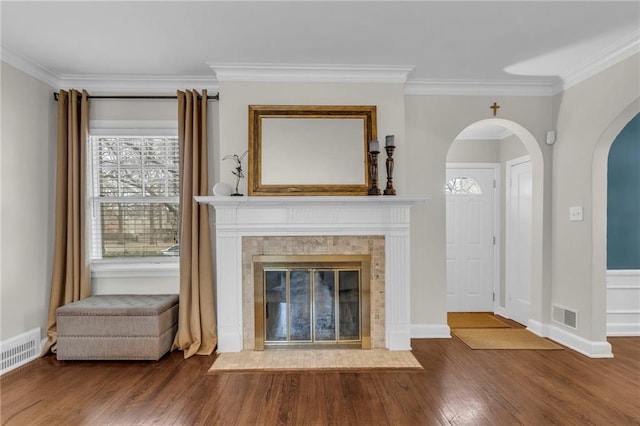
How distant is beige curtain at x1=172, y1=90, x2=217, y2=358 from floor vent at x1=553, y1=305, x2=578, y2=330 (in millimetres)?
3385

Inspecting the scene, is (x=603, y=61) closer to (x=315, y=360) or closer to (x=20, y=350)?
(x=315, y=360)

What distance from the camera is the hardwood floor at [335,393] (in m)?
2.16

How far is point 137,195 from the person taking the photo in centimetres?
356

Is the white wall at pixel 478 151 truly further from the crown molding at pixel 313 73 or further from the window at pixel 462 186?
the crown molding at pixel 313 73

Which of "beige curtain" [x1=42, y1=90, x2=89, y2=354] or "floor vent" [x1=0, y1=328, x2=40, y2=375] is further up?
"beige curtain" [x1=42, y1=90, x2=89, y2=354]

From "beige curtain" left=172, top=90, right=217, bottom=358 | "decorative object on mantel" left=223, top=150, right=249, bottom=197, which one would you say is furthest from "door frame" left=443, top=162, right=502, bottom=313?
"beige curtain" left=172, top=90, right=217, bottom=358

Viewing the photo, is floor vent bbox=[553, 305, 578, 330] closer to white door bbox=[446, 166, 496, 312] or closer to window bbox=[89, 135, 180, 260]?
white door bbox=[446, 166, 496, 312]

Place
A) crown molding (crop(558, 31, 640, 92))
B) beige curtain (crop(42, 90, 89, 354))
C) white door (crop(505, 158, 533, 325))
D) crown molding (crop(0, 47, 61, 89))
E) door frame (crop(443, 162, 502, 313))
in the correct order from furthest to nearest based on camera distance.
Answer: door frame (crop(443, 162, 502, 313)) < white door (crop(505, 158, 533, 325)) < beige curtain (crop(42, 90, 89, 354)) < crown molding (crop(0, 47, 61, 89)) < crown molding (crop(558, 31, 640, 92))

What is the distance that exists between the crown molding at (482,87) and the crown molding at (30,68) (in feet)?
11.4

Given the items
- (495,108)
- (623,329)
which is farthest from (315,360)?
(623,329)

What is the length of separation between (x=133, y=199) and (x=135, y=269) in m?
0.71

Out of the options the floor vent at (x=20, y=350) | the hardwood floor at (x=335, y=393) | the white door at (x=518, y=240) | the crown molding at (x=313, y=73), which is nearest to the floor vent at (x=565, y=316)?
the hardwood floor at (x=335, y=393)

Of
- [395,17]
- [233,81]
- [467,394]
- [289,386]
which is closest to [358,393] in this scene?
[289,386]

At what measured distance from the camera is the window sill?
3.48 meters
